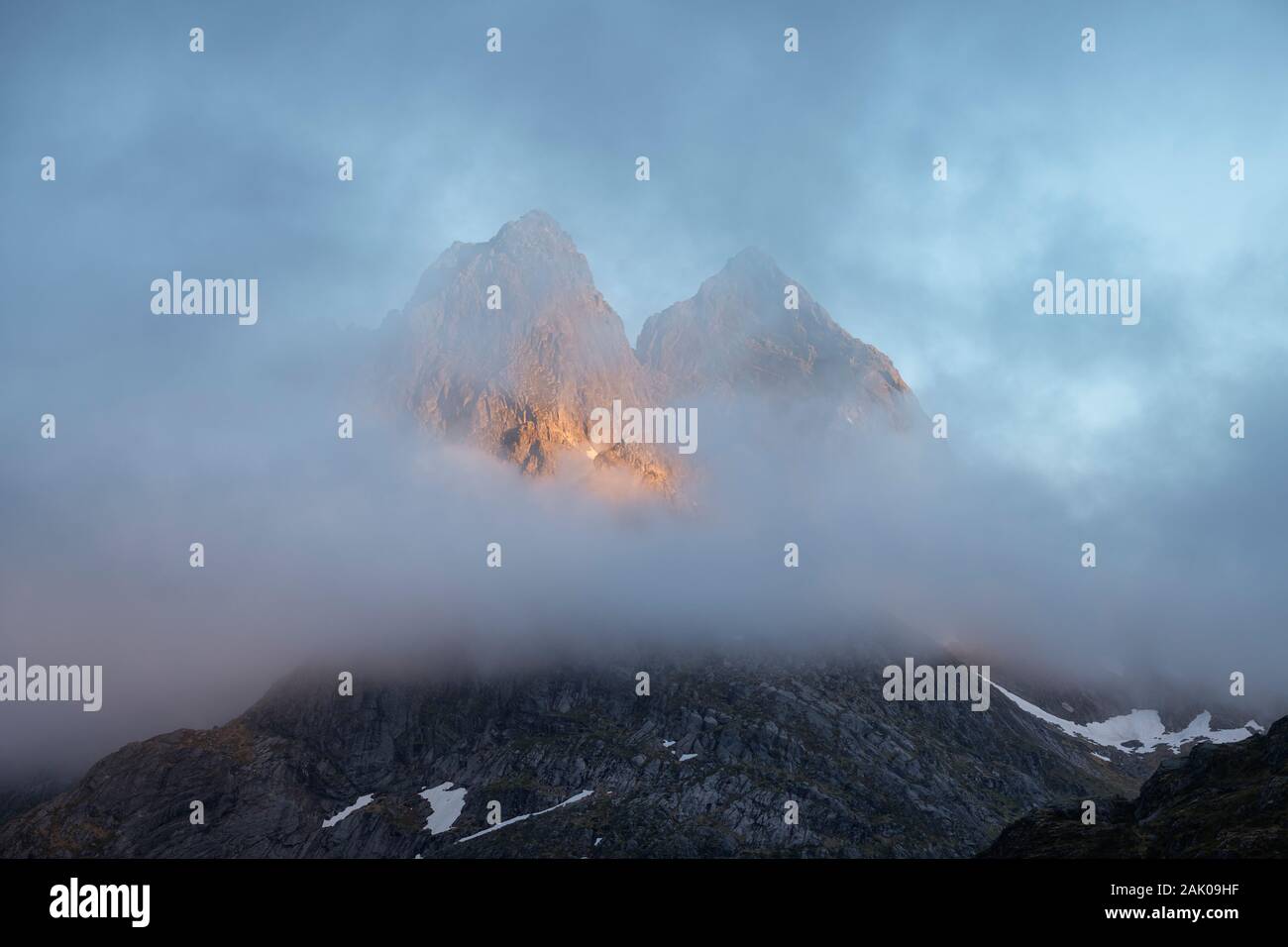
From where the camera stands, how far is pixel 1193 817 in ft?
412

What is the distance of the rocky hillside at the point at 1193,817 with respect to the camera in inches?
4459

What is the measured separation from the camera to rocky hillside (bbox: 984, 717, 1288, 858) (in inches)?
4459
